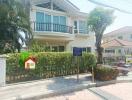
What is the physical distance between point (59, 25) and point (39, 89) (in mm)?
11723

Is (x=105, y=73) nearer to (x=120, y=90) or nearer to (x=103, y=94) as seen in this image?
(x=120, y=90)

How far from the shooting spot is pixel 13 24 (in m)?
15.4

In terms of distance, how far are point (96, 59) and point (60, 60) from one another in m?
3.57

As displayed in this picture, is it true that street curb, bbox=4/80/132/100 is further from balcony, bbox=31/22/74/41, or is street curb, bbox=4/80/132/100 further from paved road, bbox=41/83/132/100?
balcony, bbox=31/22/74/41

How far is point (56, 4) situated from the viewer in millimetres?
22812

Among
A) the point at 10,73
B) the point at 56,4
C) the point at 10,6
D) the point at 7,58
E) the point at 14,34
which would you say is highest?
the point at 56,4

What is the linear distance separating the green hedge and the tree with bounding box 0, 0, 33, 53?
11.9 ft

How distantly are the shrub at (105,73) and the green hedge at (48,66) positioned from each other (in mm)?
2054

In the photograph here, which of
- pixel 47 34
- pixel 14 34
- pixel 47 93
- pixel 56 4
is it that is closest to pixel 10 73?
pixel 47 93

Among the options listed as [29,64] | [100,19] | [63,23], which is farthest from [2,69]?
[63,23]

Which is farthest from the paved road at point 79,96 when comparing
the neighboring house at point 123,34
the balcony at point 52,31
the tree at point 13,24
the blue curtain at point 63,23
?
the neighboring house at point 123,34

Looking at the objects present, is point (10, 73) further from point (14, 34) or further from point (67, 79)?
point (14, 34)

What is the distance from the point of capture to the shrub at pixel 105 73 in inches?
514

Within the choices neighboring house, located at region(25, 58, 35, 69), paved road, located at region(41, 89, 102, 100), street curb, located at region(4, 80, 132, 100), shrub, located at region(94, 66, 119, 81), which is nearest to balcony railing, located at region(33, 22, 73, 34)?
shrub, located at region(94, 66, 119, 81)
